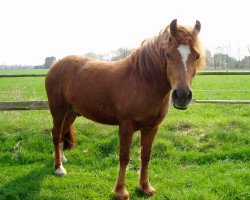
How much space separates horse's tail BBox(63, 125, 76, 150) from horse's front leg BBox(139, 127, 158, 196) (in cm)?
Result: 170

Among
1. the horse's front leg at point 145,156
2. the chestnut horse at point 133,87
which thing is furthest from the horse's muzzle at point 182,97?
the horse's front leg at point 145,156

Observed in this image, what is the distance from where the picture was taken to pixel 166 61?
11.0 ft

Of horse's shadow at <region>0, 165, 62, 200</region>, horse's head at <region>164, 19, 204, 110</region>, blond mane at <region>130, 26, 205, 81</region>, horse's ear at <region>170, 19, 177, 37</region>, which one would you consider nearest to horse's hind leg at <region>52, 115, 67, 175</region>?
horse's shadow at <region>0, 165, 62, 200</region>

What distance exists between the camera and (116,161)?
507 cm

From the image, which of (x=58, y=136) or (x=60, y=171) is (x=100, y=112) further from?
(x=60, y=171)

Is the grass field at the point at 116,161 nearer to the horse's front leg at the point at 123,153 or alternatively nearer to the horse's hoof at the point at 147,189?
the horse's hoof at the point at 147,189

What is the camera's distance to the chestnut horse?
312 cm

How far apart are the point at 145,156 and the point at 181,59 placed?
1686 millimetres

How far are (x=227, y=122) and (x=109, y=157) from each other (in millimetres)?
2752

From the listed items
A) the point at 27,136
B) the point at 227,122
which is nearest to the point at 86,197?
the point at 27,136

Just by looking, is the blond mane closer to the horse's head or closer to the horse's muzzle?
the horse's head

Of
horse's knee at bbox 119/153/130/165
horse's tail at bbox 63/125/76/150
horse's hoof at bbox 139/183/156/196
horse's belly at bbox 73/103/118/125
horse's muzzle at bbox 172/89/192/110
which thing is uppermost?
horse's muzzle at bbox 172/89/192/110

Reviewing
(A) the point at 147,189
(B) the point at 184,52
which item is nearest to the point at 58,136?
(A) the point at 147,189

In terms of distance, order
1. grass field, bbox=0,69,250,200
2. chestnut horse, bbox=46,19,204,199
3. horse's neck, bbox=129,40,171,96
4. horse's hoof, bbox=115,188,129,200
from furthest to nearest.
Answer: grass field, bbox=0,69,250,200, horse's hoof, bbox=115,188,129,200, horse's neck, bbox=129,40,171,96, chestnut horse, bbox=46,19,204,199
